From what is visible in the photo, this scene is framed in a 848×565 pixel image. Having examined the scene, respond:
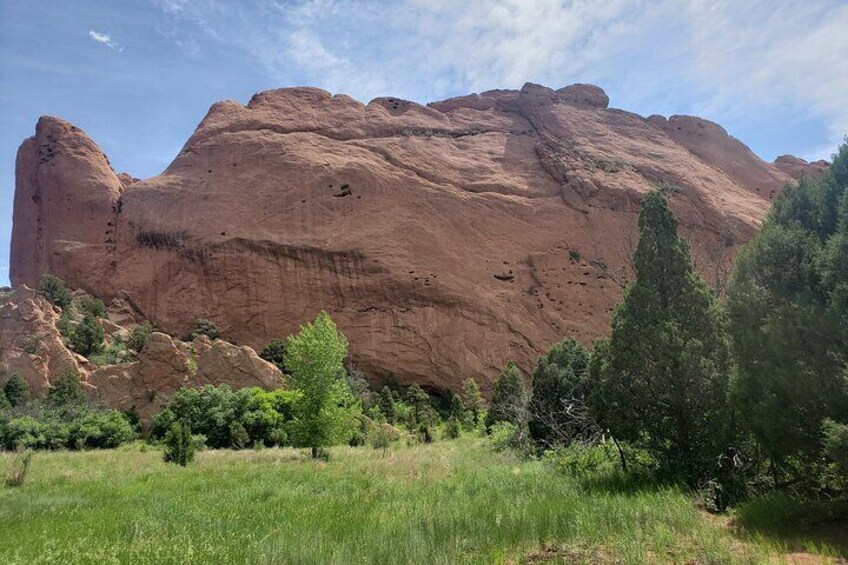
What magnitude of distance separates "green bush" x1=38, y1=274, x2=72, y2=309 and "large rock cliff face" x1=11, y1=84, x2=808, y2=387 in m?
3.42

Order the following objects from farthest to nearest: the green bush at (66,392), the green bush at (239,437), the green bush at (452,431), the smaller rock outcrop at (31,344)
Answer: the smaller rock outcrop at (31,344), the green bush at (66,392), the green bush at (452,431), the green bush at (239,437)

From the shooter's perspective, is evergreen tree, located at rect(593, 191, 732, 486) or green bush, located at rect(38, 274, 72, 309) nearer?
evergreen tree, located at rect(593, 191, 732, 486)

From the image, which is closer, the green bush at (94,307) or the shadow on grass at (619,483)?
the shadow on grass at (619,483)

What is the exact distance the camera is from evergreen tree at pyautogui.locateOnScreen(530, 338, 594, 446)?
15.7 meters

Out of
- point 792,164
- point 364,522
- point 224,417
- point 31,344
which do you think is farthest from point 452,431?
point 792,164

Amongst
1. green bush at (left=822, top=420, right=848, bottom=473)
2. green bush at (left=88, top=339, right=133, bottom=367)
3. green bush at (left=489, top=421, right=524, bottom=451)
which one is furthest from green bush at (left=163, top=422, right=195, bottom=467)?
green bush at (left=88, top=339, right=133, bottom=367)

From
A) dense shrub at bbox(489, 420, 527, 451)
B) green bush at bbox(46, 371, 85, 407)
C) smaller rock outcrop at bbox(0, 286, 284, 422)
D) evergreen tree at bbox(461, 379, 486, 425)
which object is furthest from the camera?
evergreen tree at bbox(461, 379, 486, 425)

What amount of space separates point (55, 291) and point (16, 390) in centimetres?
1522

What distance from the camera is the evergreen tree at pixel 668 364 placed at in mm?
9133

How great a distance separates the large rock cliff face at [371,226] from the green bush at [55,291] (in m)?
3.42

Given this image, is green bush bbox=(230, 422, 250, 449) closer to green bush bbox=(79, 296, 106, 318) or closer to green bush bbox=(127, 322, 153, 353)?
green bush bbox=(127, 322, 153, 353)

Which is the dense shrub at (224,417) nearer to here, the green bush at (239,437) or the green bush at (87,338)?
the green bush at (239,437)

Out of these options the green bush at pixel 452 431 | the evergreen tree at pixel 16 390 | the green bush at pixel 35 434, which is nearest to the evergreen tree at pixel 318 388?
the green bush at pixel 452 431

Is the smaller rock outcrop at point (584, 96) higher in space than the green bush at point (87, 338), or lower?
higher
